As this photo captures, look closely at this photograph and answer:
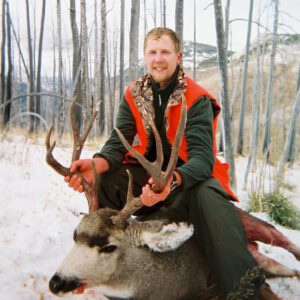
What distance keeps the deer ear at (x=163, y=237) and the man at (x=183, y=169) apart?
0.16 metres

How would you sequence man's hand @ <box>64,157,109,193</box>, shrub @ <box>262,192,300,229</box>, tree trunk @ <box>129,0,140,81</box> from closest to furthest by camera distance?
man's hand @ <box>64,157,109,193</box> < shrub @ <box>262,192,300,229</box> < tree trunk @ <box>129,0,140,81</box>

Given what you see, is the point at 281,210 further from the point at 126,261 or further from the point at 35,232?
the point at 126,261

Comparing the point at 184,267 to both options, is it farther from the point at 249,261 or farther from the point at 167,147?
the point at 167,147

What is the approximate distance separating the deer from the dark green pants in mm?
102

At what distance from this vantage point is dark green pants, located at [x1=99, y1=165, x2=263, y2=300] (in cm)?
231

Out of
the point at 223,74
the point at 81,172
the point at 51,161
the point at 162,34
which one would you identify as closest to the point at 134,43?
the point at 223,74

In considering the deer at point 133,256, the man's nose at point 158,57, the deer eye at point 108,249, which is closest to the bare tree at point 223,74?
the man's nose at point 158,57

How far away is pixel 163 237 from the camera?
2.31m

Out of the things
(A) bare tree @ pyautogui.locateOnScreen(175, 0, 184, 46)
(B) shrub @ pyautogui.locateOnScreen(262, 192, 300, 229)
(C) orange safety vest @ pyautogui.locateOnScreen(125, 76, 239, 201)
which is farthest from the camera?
(A) bare tree @ pyautogui.locateOnScreen(175, 0, 184, 46)

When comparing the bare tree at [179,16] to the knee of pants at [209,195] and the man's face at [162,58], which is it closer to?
the man's face at [162,58]

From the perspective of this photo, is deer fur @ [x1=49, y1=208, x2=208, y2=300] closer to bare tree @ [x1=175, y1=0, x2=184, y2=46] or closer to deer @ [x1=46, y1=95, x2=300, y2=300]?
deer @ [x1=46, y1=95, x2=300, y2=300]

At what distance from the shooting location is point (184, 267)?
8.27ft

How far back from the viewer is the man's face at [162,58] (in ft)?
9.57

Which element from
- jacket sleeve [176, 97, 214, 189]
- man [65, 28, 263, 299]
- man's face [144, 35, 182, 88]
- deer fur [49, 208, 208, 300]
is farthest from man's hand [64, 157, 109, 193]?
man's face [144, 35, 182, 88]
